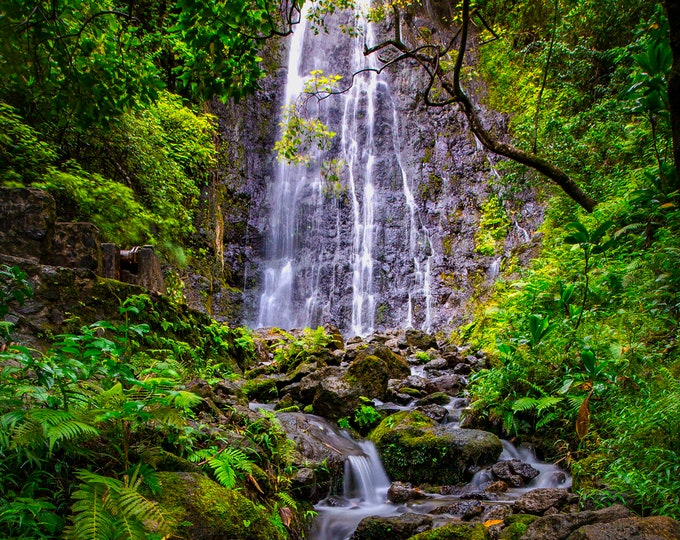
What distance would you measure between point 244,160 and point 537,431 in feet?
58.1

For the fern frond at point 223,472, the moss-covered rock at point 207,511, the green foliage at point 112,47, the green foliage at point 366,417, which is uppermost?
the green foliage at point 112,47

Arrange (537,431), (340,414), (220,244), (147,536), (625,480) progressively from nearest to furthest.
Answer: (147,536) < (625,480) < (537,431) < (340,414) < (220,244)

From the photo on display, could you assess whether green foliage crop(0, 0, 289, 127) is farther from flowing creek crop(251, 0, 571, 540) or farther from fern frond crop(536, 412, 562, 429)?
flowing creek crop(251, 0, 571, 540)

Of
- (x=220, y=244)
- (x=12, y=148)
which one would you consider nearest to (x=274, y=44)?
(x=220, y=244)

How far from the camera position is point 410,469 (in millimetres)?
4688

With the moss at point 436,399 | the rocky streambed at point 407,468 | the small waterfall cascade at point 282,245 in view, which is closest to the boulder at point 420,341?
the rocky streambed at point 407,468

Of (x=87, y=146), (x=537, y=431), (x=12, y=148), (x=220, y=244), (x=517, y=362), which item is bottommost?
(x=537, y=431)

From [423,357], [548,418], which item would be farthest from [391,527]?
[423,357]

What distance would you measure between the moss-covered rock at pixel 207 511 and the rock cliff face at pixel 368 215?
1247 cm

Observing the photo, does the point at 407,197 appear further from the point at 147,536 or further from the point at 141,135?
the point at 147,536

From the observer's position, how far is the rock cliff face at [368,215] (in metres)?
15.8

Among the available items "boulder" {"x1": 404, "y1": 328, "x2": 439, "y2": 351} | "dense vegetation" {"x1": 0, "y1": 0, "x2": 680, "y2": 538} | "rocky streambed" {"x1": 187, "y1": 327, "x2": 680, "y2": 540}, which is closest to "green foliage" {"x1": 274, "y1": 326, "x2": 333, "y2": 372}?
"dense vegetation" {"x1": 0, "y1": 0, "x2": 680, "y2": 538}

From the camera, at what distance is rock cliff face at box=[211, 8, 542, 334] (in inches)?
623

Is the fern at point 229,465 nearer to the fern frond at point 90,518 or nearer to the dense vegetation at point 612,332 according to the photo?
the fern frond at point 90,518
